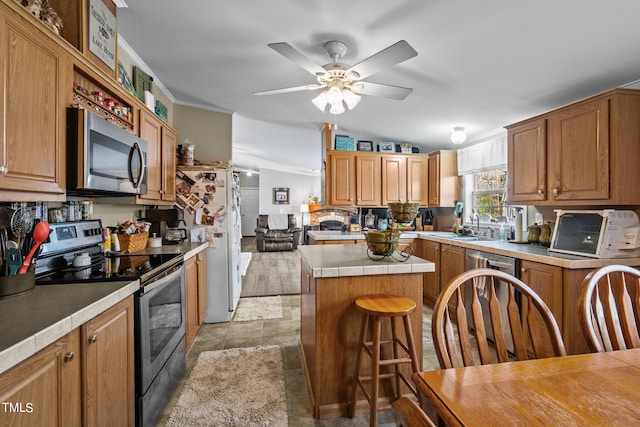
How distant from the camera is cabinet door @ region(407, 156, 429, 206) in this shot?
14.0ft

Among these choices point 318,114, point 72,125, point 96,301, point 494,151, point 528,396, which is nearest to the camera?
point 528,396

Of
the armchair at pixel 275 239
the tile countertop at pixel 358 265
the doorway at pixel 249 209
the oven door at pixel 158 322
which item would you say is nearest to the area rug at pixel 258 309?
the oven door at pixel 158 322

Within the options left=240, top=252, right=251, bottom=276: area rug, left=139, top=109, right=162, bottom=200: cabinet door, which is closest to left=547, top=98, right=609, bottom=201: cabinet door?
left=139, top=109, right=162, bottom=200: cabinet door

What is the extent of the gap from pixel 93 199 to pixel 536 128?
11.8 feet

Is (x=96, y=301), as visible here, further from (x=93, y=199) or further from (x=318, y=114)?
(x=318, y=114)

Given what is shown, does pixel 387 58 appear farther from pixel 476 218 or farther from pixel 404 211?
pixel 476 218

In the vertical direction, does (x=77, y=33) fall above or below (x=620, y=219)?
above

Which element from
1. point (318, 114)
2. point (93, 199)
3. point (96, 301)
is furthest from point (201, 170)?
point (96, 301)

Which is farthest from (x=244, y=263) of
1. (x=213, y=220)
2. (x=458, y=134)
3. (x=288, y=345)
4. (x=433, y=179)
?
(x=458, y=134)

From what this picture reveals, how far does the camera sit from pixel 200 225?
3.05 meters

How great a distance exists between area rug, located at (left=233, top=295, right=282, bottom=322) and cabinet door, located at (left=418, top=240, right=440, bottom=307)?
188 cm

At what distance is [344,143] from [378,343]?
308 centimetres

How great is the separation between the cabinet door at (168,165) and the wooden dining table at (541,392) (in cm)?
264

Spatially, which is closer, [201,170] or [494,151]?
[201,170]
